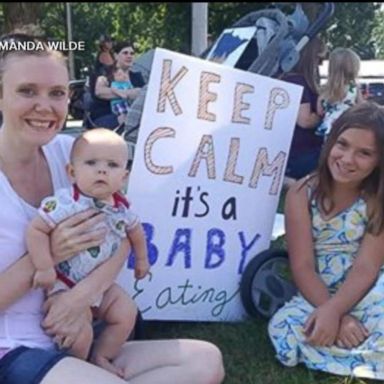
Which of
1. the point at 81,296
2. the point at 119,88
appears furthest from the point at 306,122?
the point at 81,296

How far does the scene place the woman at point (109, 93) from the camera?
683 centimetres

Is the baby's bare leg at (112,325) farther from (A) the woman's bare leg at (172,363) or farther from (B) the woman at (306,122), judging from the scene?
(B) the woman at (306,122)

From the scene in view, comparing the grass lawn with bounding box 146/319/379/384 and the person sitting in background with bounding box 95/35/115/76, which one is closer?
the grass lawn with bounding box 146/319/379/384

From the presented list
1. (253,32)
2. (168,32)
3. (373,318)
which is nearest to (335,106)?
(253,32)

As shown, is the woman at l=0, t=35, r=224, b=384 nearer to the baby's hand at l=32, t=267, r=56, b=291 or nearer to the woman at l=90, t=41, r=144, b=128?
the baby's hand at l=32, t=267, r=56, b=291

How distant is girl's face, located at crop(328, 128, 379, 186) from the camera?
2.48 meters

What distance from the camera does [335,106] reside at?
509 centimetres

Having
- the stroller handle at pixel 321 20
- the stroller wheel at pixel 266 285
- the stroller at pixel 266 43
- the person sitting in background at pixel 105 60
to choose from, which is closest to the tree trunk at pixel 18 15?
the person sitting in background at pixel 105 60

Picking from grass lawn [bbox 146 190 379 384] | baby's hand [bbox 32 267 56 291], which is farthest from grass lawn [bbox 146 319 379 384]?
baby's hand [bbox 32 267 56 291]

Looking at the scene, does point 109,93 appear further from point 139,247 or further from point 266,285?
point 139,247

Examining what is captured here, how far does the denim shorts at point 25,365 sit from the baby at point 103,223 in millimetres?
147

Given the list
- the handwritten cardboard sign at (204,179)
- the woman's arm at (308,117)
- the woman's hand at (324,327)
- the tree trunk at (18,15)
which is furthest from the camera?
the tree trunk at (18,15)

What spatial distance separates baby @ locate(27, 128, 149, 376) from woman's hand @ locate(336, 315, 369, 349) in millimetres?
780

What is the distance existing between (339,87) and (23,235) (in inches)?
147
